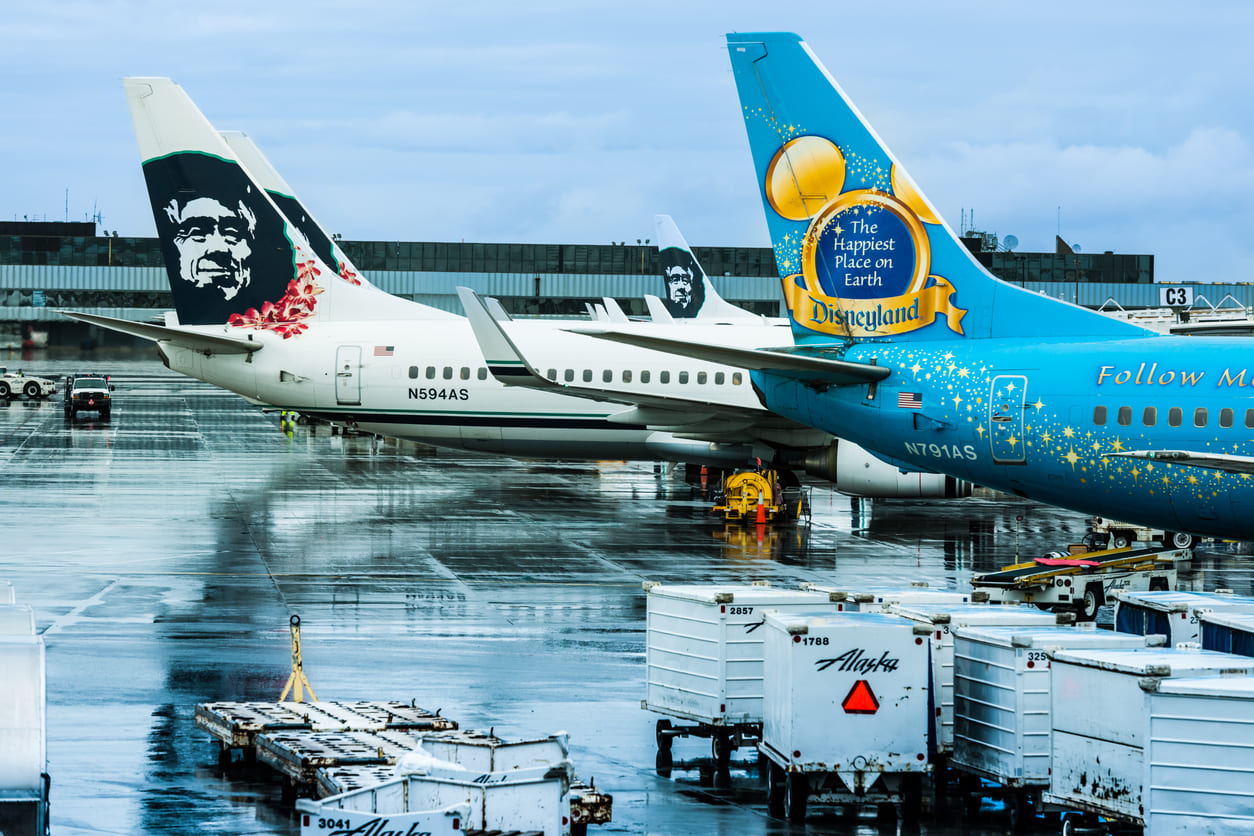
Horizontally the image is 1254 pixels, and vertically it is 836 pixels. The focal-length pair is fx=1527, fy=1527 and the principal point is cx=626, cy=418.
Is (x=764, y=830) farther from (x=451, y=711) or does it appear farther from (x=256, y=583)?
(x=256, y=583)

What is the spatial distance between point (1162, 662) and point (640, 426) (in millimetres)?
27085

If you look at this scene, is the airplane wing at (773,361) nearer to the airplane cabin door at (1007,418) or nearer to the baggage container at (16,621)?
the airplane cabin door at (1007,418)

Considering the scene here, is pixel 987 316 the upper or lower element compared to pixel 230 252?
lower

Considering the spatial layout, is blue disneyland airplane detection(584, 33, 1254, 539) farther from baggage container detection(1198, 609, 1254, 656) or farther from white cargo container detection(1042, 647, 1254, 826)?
white cargo container detection(1042, 647, 1254, 826)

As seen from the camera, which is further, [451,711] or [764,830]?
[451,711]

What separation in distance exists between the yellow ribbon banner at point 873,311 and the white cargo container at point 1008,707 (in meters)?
8.14

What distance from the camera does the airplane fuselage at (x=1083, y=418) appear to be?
65.8 ft

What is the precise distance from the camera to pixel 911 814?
13.6m

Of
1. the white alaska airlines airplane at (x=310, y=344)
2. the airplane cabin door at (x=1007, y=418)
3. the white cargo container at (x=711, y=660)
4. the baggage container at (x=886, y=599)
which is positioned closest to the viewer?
the white cargo container at (x=711, y=660)

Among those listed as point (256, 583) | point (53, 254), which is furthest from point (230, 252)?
point (53, 254)

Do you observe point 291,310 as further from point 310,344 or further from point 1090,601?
point 1090,601

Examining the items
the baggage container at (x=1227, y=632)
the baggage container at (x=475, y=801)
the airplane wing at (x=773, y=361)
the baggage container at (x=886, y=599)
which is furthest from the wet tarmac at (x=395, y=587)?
the airplane wing at (x=773, y=361)

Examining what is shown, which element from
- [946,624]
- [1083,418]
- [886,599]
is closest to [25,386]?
[1083,418]

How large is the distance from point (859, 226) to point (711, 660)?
9.03 m
